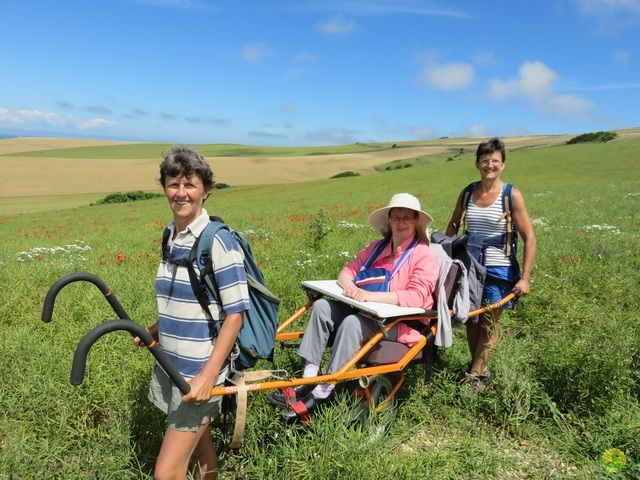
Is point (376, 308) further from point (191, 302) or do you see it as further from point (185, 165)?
point (185, 165)

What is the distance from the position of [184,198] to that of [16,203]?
153 ft

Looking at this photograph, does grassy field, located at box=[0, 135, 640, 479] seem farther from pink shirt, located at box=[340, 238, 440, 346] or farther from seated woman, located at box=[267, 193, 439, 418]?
pink shirt, located at box=[340, 238, 440, 346]

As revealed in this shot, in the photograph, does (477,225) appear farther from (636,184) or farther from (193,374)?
(636,184)

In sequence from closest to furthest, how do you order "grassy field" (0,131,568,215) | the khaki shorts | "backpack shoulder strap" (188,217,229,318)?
"backpack shoulder strap" (188,217,229,318) → the khaki shorts → "grassy field" (0,131,568,215)

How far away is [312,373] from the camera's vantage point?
3.53m

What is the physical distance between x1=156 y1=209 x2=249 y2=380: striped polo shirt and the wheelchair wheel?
50.6 inches

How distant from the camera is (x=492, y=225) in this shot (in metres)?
4.44

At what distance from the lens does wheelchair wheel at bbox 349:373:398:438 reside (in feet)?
11.1

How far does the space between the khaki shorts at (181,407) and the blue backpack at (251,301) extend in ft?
0.66

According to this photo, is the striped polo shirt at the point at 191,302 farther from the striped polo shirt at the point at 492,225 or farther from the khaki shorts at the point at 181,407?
the striped polo shirt at the point at 492,225

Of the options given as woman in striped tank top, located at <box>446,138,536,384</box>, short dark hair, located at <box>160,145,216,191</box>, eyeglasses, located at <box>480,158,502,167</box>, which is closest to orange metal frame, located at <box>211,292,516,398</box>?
woman in striped tank top, located at <box>446,138,536,384</box>

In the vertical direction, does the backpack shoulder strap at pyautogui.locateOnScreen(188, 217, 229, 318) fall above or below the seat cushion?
above

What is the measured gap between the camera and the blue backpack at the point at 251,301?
250cm

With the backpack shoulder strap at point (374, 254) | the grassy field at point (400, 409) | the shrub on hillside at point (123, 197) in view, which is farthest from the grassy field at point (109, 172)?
the backpack shoulder strap at point (374, 254)
